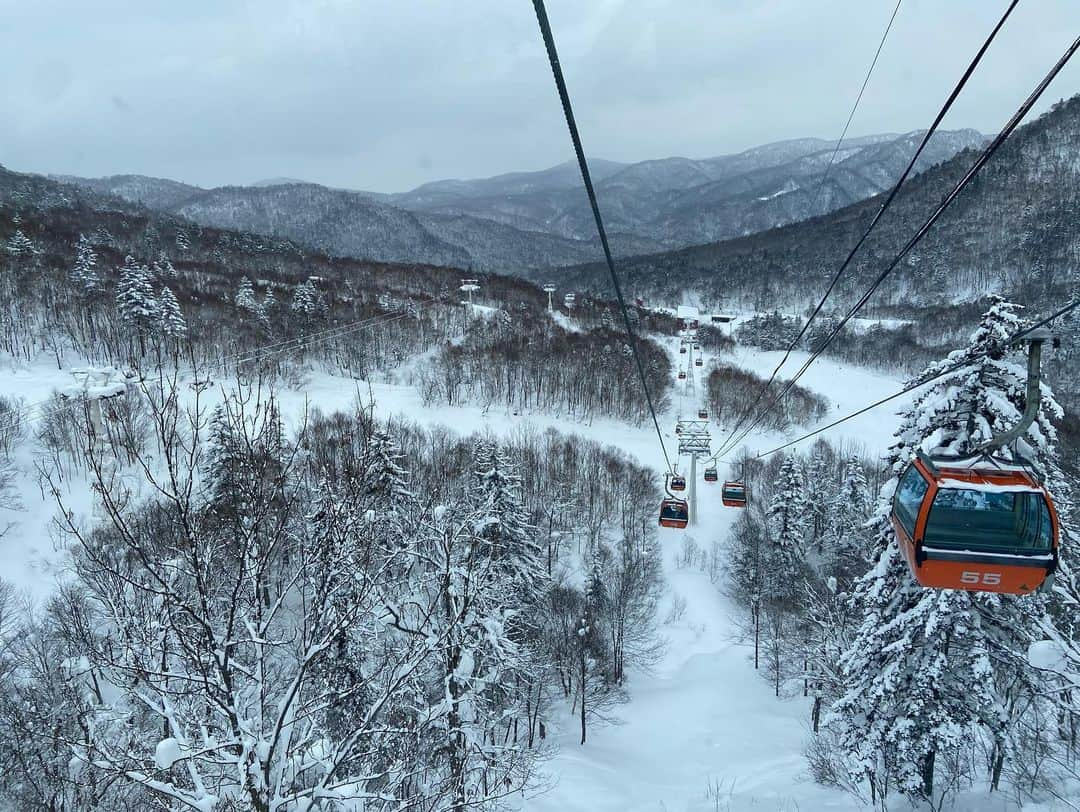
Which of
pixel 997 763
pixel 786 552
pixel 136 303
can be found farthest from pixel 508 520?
pixel 136 303

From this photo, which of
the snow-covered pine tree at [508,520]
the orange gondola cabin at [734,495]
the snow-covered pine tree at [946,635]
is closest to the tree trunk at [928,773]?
the snow-covered pine tree at [946,635]

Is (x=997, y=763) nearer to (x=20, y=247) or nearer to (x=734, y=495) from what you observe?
(x=734, y=495)

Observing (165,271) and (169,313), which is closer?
(169,313)

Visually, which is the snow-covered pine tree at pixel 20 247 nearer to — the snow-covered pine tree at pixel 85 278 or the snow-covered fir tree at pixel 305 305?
the snow-covered pine tree at pixel 85 278

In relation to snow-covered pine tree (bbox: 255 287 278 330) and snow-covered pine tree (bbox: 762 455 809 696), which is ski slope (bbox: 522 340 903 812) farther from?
snow-covered pine tree (bbox: 255 287 278 330)

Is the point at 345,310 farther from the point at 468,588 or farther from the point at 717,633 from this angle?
the point at 468,588

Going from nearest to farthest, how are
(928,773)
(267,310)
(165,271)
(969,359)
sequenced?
1. (969,359)
2. (928,773)
3. (267,310)
4. (165,271)

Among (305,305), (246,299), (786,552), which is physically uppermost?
(246,299)
